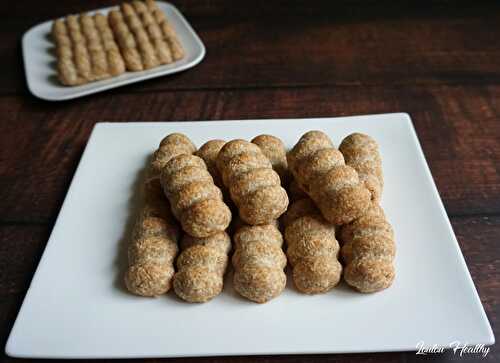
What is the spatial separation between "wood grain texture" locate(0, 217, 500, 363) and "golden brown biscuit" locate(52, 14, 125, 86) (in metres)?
0.62

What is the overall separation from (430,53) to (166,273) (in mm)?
1362

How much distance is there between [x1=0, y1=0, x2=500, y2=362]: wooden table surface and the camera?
1.18 meters

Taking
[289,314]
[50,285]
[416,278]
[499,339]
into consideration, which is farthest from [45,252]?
[499,339]

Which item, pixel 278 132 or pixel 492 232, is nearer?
pixel 492 232

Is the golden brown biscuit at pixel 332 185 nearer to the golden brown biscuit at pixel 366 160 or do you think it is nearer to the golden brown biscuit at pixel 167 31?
the golden brown biscuit at pixel 366 160

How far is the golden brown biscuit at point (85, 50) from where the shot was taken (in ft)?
5.37

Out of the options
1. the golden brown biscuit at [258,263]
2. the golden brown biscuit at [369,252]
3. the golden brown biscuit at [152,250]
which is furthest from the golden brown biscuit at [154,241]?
the golden brown biscuit at [369,252]

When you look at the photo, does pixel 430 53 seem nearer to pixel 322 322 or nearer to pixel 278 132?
pixel 278 132

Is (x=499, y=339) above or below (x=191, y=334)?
below

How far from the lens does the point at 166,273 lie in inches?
37.9

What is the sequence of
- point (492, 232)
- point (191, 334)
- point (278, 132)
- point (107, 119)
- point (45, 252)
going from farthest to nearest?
point (107, 119) < point (278, 132) < point (492, 232) < point (45, 252) < point (191, 334)

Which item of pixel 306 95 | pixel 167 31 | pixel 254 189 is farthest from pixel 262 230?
pixel 167 31

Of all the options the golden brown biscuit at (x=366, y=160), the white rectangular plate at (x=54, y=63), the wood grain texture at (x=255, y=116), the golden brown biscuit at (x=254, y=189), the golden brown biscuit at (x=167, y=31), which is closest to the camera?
the golden brown biscuit at (x=254, y=189)

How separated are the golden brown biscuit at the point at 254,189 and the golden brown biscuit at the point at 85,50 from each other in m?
0.79
